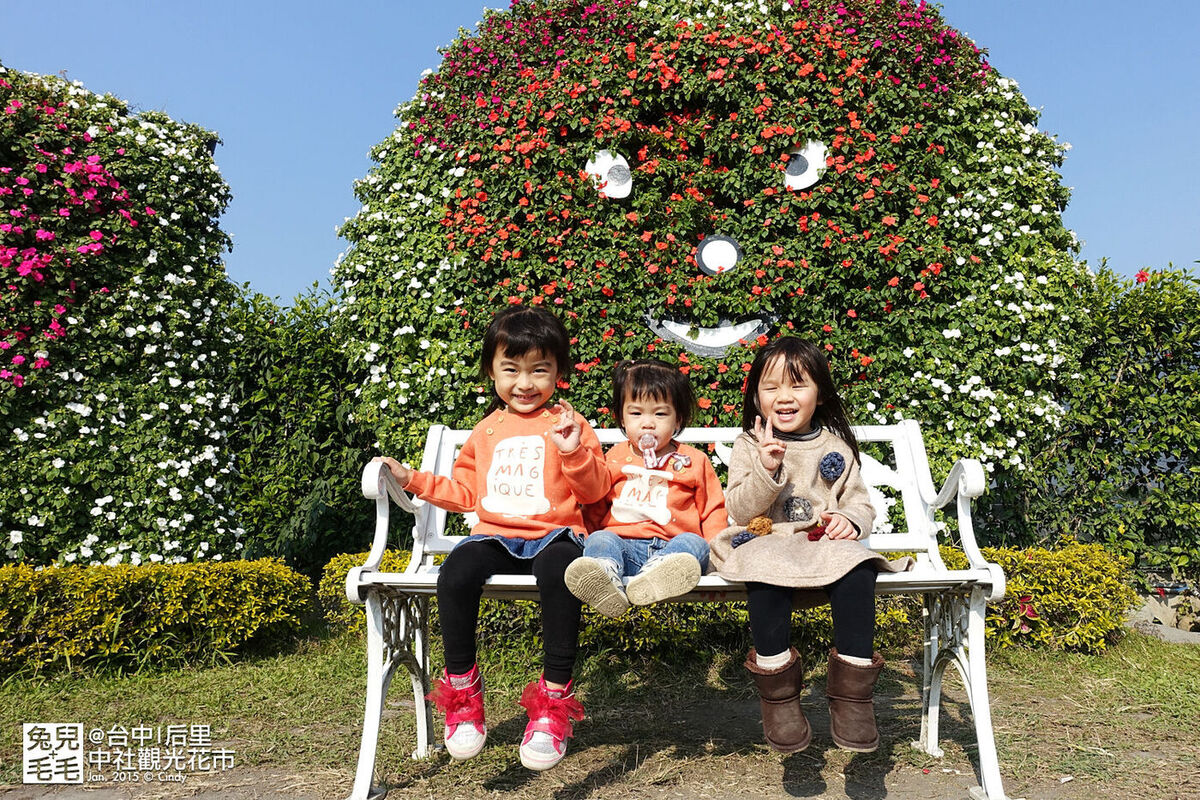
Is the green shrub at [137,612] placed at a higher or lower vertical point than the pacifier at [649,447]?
lower

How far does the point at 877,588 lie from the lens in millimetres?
2305

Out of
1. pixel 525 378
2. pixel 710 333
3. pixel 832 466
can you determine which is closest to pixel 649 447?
pixel 525 378

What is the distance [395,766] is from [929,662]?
1732 mm

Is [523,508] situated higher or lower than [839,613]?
higher

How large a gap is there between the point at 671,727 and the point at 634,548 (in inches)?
36.5

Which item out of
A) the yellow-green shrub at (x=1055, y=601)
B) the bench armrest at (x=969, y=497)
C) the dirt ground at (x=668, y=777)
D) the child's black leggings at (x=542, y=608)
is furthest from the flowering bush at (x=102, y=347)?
the yellow-green shrub at (x=1055, y=601)

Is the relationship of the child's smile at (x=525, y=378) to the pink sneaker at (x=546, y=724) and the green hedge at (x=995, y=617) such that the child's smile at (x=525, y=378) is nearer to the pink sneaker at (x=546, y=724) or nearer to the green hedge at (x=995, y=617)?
the pink sneaker at (x=546, y=724)

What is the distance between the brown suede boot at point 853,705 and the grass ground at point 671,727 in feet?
1.55

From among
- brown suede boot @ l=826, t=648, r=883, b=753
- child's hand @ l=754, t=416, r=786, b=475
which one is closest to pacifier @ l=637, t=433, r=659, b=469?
child's hand @ l=754, t=416, r=786, b=475

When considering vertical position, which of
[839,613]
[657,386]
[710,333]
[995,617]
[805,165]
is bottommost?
[995,617]

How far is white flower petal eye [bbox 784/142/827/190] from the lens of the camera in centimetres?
444

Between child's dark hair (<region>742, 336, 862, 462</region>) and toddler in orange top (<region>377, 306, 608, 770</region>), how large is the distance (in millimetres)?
514

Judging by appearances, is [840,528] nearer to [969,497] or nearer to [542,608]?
[969,497]

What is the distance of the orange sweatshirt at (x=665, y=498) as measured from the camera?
2.64 metres
